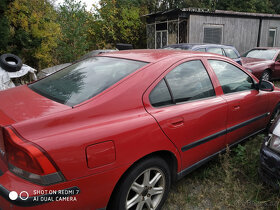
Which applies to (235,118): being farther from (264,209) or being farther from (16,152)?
(16,152)

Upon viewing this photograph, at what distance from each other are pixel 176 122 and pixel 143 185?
2.08 ft

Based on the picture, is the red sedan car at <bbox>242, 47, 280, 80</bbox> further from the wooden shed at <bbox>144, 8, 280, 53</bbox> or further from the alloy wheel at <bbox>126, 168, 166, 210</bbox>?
the alloy wheel at <bbox>126, 168, 166, 210</bbox>

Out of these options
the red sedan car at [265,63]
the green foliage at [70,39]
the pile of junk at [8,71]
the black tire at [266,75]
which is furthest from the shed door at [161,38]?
the pile of junk at [8,71]

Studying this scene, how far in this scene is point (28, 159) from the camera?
1.40 metres

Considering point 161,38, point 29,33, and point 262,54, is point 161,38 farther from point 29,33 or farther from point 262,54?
point 29,33

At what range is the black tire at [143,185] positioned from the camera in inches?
70.3

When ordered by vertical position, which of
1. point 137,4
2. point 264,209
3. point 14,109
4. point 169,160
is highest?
point 137,4

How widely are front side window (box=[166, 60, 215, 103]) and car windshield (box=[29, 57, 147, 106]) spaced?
0.37 meters

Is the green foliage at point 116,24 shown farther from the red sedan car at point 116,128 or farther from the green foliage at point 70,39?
the red sedan car at point 116,128

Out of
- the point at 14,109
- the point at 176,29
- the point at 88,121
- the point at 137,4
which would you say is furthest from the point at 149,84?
the point at 137,4

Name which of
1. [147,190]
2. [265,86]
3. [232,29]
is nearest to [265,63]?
[265,86]

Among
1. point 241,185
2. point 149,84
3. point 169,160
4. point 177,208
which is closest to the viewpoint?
point 149,84

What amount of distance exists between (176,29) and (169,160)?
11201 mm

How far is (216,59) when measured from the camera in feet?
9.25
